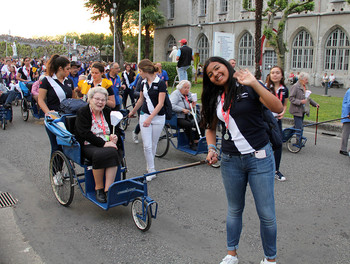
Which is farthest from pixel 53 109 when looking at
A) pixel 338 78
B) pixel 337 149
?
pixel 338 78

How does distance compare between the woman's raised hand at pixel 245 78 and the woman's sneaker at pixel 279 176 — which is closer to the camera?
the woman's raised hand at pixel 245 78

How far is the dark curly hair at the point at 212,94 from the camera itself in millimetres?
3178

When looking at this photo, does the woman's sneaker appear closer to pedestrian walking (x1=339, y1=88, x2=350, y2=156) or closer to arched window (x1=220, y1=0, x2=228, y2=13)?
pedestrian walking (x1=339, y1=88, x2=350, y2=156)

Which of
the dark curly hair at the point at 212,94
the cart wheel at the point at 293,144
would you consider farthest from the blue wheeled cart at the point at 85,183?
the cart wheel at the point at 293,144

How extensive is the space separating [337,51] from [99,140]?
31.9 m

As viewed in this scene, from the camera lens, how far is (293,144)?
8.41 m

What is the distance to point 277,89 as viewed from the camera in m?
6.69

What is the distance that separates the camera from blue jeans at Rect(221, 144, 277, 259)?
10.4ft

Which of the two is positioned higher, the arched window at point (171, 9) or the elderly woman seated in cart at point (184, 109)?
the arched window at point (171, 9)

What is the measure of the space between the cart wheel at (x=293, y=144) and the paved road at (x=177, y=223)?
1.23 meters

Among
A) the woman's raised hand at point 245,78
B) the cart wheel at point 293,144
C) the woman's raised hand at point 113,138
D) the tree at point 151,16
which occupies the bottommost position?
the cart wheel at point 293,144

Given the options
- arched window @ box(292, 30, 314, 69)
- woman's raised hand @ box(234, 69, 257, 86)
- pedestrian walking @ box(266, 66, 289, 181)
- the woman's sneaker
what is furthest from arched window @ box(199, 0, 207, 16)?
woman's raised hand @ box(234, 69, 257, 86)

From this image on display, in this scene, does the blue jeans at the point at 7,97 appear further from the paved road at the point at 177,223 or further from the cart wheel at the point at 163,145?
the cart wheel at the point at 163,145

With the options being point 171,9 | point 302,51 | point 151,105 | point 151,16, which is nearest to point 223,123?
point 151,105
